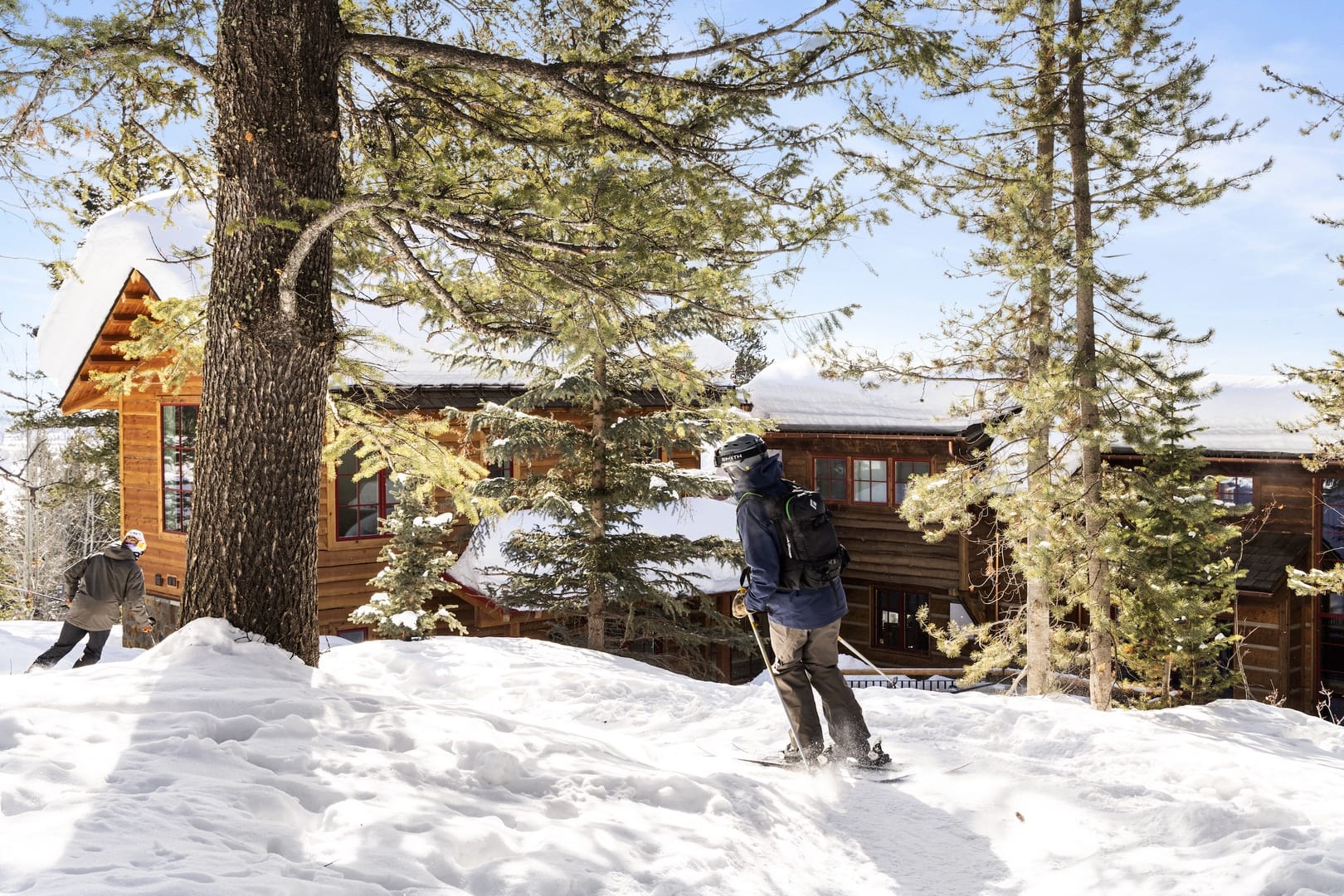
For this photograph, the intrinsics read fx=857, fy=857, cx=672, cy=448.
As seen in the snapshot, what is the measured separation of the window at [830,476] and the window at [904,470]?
1.37 m

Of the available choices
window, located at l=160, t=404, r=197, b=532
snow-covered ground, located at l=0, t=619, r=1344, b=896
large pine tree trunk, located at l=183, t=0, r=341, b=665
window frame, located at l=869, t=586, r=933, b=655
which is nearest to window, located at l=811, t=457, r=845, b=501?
window frame, located at l=869, t=586, r=933, b=655

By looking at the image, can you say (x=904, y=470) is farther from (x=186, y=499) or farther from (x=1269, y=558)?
(x=186, y=499)

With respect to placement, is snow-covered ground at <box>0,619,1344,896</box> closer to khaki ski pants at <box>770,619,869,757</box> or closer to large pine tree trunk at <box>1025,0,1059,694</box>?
khaki ski pants at <box>770,619,869,757</box>

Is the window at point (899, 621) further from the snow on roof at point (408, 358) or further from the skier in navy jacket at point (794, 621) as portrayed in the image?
the skier in navy jacket at point (794, 621)

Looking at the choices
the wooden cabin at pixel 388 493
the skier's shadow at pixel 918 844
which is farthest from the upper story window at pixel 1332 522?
the skier's shadow at pixel 918 844

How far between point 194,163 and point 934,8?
557cm

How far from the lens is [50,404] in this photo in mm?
23141

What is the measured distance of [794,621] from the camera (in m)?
5.13

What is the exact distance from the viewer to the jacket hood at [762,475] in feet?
16.4

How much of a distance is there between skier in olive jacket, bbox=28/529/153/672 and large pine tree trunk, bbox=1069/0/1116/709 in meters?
10.7

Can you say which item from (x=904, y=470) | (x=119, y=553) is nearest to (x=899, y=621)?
(x=904, y=470)

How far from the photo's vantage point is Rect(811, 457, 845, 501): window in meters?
20.7

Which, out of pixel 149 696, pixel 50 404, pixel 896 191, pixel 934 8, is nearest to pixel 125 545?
pixel 149 696

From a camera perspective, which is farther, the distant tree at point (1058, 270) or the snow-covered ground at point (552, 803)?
the distant tree at point (1058, 270)
